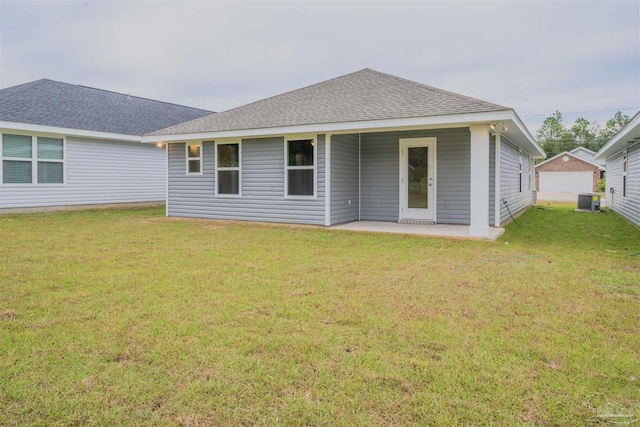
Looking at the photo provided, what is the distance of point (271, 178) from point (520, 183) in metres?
9.30

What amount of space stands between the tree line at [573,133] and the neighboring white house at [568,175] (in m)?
27.4

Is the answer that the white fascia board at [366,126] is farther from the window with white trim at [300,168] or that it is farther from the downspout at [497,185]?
the downspout at [497,185]

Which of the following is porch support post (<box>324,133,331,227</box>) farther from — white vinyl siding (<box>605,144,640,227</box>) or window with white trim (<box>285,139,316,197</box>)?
white vinyl siding (<box>605,144,640,227</box>)

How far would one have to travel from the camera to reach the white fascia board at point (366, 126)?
300 inches


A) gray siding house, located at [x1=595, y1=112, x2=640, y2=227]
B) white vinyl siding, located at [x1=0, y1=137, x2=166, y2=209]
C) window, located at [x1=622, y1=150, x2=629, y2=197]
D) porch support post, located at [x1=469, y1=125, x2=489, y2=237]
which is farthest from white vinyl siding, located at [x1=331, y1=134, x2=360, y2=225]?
white vinyl siding, located at [x1=0, y1=137, x2=166, y2=209]

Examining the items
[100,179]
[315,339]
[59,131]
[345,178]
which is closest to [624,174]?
[345,178]

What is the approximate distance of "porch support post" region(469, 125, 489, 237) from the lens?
7895 millimetres

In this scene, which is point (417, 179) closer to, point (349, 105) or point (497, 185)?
point (497, 185)

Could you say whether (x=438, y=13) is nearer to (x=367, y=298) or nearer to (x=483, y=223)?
(x=483, y=223)

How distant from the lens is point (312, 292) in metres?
4.20

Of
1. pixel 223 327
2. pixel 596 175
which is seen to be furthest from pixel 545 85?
pixel 223 327

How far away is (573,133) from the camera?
64688 mm

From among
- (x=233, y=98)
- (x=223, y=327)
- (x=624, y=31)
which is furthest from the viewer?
(x=233, y=98)

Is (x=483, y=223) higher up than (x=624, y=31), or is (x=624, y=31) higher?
(x=624, y=31)
